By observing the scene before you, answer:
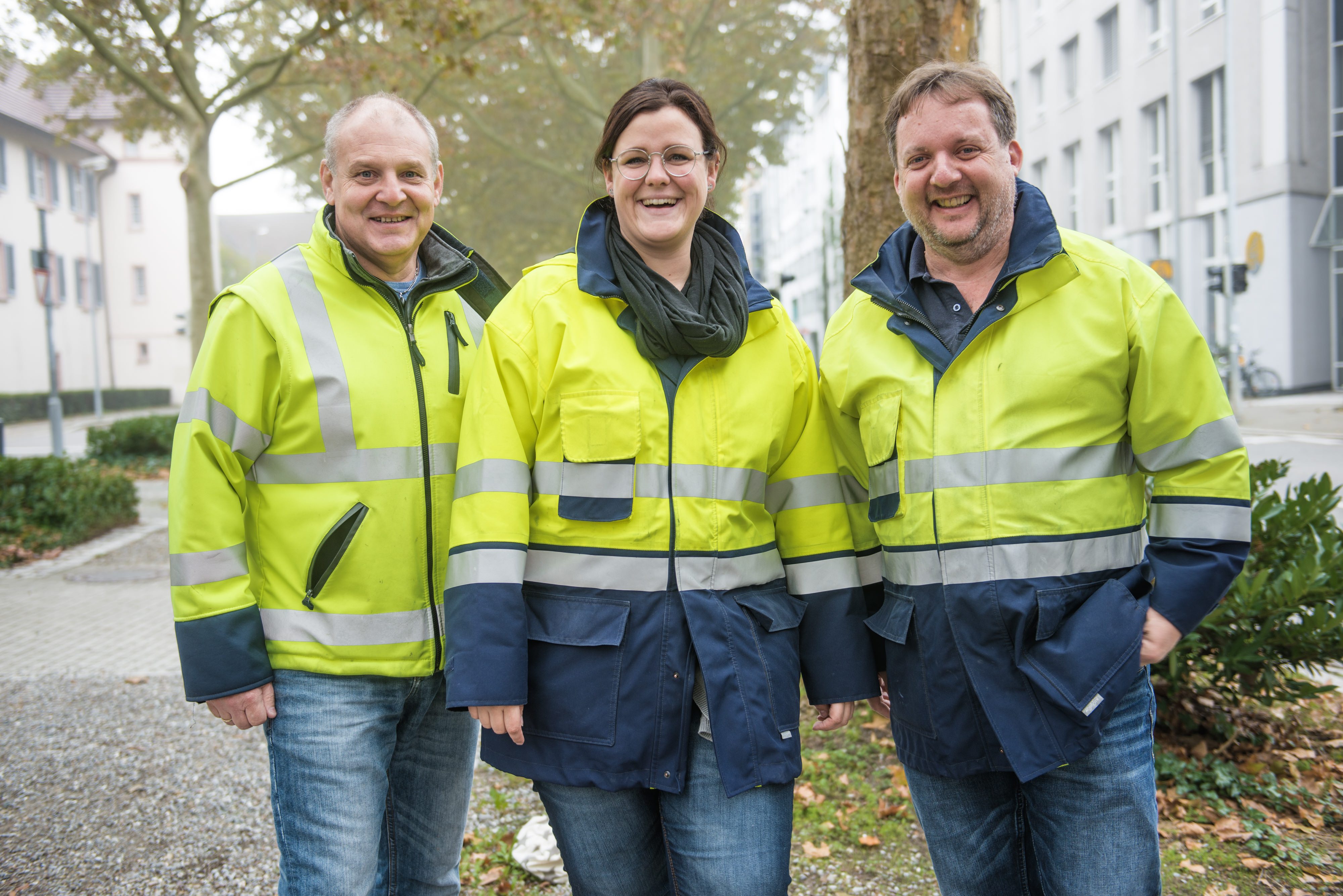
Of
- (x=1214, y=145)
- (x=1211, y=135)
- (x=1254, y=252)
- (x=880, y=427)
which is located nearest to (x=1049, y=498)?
(x=880, y=427)

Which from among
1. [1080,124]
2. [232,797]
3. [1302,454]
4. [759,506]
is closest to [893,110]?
[759,506]

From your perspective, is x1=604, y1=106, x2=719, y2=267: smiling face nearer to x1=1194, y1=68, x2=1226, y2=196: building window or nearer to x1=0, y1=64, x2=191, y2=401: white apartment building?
x1=1194, y1=68, x2=1226, y2=196: building window

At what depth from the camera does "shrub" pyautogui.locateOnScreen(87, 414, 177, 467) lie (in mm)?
16469

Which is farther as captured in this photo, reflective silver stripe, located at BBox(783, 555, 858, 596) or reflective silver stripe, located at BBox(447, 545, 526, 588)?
reflective silver stripe, located at BBox(783, 555, 858, 596)

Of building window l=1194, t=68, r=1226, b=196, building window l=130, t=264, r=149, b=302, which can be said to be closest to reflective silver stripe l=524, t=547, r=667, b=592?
building window l=1194, t=68, r=1226, b=196

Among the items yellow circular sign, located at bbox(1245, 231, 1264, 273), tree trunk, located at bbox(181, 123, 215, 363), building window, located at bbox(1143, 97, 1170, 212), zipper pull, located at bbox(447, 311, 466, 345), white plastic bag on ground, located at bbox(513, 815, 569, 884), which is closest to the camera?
zipper pull, located at bbox(447, 311, 466, 345)

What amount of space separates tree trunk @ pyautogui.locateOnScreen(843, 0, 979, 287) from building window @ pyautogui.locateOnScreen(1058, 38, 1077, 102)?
29.8m

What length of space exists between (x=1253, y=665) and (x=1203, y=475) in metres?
2.10

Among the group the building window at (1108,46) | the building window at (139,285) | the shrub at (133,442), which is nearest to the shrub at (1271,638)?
the shrub at (133,442)

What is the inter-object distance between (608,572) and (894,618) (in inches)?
26.9

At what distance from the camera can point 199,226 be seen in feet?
48.6

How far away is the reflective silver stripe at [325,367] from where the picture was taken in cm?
230


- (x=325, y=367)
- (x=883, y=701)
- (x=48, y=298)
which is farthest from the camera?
(x=48, y=298)

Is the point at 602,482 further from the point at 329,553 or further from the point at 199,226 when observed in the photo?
the point at 199,226
